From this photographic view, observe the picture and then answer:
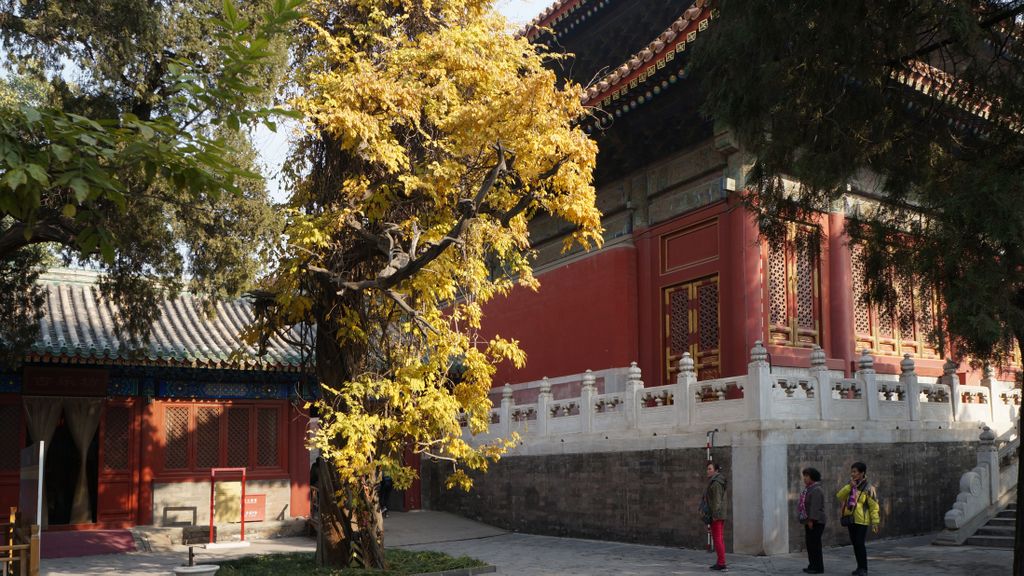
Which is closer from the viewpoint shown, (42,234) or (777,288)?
(42,234)

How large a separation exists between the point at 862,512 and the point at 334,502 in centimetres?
524

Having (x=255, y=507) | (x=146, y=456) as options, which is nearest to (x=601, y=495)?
(x=255, y=507)

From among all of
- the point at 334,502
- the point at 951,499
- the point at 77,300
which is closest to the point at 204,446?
the point at 77,300

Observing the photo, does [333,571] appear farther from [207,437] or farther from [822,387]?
[207,437]

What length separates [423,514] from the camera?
53.3 ft

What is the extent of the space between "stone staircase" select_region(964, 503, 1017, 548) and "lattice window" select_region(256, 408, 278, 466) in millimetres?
10786

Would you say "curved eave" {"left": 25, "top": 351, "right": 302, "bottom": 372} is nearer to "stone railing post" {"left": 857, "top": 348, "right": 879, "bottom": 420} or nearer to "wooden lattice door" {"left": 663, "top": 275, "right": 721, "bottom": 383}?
"wooden lattice door" {"left": 663, "top": 275, "right": 721, "bottom": 383}

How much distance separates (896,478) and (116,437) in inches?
456

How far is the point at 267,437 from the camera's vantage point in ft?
53.8

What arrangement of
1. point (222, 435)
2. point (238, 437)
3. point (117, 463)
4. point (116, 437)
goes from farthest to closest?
point (238, 437)
point (222, 435)
point (116, 437)
point (117, 463)

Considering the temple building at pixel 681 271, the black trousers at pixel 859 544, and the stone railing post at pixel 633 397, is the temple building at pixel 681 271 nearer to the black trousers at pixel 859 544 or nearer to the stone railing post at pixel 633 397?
the stone railing post at pixel 633 397

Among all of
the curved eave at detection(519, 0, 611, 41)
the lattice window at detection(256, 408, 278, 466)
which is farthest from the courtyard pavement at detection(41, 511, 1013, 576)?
the curved eave at detection(519, 0, 611, 41)

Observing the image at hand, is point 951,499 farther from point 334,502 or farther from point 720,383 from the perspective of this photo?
point 334,502

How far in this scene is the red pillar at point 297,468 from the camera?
1631 cm
